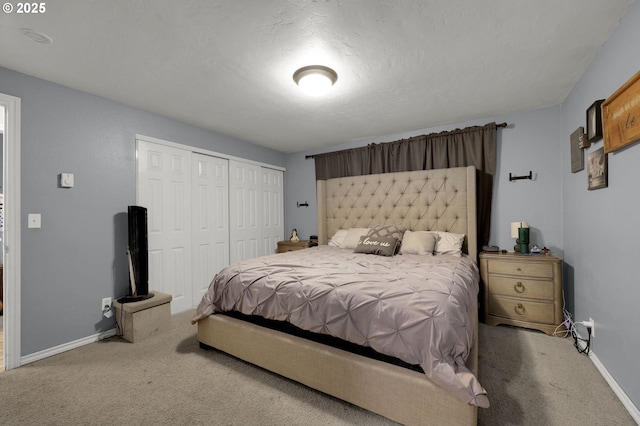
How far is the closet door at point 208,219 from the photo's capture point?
3.49m

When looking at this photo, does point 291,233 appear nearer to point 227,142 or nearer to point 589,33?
point 227,142

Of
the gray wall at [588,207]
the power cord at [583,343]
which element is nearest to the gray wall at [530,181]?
the gray wall at [588,207]

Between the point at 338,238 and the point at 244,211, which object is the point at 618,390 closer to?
the point at 338,238

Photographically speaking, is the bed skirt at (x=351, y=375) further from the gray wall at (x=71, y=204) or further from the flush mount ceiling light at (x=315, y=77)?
the flush mount ceiling light at (x=315, y=77)

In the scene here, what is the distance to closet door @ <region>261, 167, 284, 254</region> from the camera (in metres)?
4.50

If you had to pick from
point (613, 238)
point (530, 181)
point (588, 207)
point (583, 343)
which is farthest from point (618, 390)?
point (530, 181)

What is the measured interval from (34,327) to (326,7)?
3.15 m

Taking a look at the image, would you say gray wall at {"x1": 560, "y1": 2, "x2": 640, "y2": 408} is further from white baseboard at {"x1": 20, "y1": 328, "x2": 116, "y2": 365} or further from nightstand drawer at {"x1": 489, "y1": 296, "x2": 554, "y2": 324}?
white baseboard at {"x1": 20, "y1": 328, "x2": 116, "y2": 365}

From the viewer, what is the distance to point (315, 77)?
2098mm

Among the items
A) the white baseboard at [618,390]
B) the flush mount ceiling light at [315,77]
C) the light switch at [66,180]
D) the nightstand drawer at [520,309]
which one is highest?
the flush mount ceiling light at [315,77]

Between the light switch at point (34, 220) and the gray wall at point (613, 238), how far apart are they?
13.3ft

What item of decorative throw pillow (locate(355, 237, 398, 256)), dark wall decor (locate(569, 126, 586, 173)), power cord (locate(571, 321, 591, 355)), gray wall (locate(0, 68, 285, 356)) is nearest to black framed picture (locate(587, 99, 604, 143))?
dark wall decor (locate(569, 126, 586, 173))

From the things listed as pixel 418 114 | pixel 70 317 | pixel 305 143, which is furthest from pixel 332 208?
pixel 70 317

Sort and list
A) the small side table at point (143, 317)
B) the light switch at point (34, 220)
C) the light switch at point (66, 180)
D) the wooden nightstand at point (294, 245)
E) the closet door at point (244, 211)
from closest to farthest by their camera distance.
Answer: the light switch at point (34, 220) < the light switch at point (66, 180) < the small side table at point (143, 317) < the closet door at point (244, 211) < the wooden nightstand at point (294, 245)
